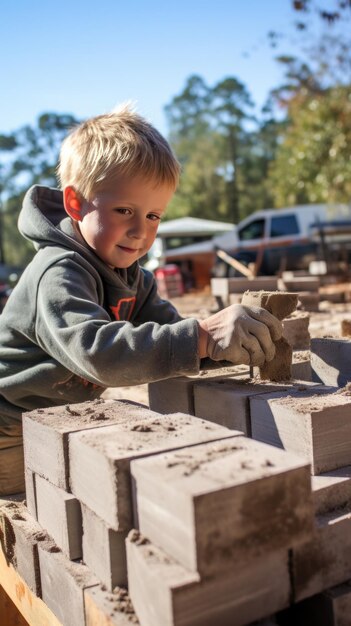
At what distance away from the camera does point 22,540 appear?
2107 mm

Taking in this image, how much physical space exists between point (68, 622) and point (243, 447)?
75 centimetres

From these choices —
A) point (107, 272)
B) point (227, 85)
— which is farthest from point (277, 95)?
point (227, 85)

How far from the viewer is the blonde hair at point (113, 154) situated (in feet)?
7.81

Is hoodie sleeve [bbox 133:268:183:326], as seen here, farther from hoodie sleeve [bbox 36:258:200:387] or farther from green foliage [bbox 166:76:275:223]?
green foliage [bbox 166:76:275:223]

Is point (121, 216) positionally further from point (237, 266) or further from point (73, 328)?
point (237, 266)

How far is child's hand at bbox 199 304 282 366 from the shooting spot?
2.08m

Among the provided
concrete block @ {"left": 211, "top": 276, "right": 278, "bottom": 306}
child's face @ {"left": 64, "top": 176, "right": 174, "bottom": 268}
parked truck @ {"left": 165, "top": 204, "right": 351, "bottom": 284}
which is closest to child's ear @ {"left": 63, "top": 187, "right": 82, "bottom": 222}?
child's face @ {"left": 64, "top": 176, "right": 174, "bottom": 268}

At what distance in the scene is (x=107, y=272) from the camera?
2596 mm

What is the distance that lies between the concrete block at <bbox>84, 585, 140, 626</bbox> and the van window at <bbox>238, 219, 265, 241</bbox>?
60.0 ft

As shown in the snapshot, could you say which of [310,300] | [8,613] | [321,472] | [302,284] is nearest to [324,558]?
[321,472]

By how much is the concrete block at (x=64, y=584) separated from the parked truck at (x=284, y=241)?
50.1ft

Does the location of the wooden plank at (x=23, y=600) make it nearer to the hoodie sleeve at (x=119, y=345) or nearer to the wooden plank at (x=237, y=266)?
the hoodie sleeve at (x=119, y=345)

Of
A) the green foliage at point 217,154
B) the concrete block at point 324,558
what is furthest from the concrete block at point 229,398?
the green foliage at point 217,154

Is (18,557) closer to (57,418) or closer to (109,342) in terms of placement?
(57,418)
